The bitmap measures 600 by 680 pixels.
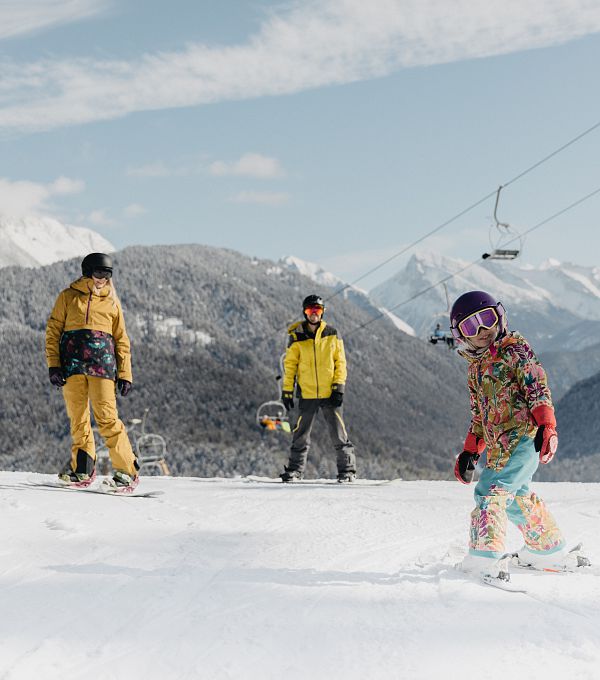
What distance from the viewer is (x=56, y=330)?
6.26m

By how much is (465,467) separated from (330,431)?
4.35 m

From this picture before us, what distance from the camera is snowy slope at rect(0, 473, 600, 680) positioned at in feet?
7.88

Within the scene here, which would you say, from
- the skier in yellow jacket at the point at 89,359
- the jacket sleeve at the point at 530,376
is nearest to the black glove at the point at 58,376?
the skier in yellow jacket at the point at 89,359

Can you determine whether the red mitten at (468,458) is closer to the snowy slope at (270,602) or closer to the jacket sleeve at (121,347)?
the snowy slope at (270,602)

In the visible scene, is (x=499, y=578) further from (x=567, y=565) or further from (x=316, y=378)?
(x=316, y=378)

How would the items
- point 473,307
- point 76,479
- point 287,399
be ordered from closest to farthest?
point 473,307 → point 76,479 → point 287,399

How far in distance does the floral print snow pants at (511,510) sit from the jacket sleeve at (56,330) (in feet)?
13.0

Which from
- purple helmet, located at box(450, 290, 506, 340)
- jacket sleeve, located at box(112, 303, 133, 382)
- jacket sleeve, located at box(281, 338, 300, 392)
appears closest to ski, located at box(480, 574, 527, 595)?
purple helmet, located at box(450, 290, 506, 340)

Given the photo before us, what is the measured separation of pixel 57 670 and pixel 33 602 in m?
0.70

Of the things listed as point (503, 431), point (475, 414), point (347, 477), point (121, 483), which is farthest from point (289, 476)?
point (503, 431)

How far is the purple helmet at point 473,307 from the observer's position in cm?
364

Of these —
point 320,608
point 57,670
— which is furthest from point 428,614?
point 57,670

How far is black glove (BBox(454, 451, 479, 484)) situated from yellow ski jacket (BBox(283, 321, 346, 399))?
417 centimetres

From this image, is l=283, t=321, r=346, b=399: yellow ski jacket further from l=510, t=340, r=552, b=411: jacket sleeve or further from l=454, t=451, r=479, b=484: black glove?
l=510, t=340, r=552, b=411: jacket sleeve
